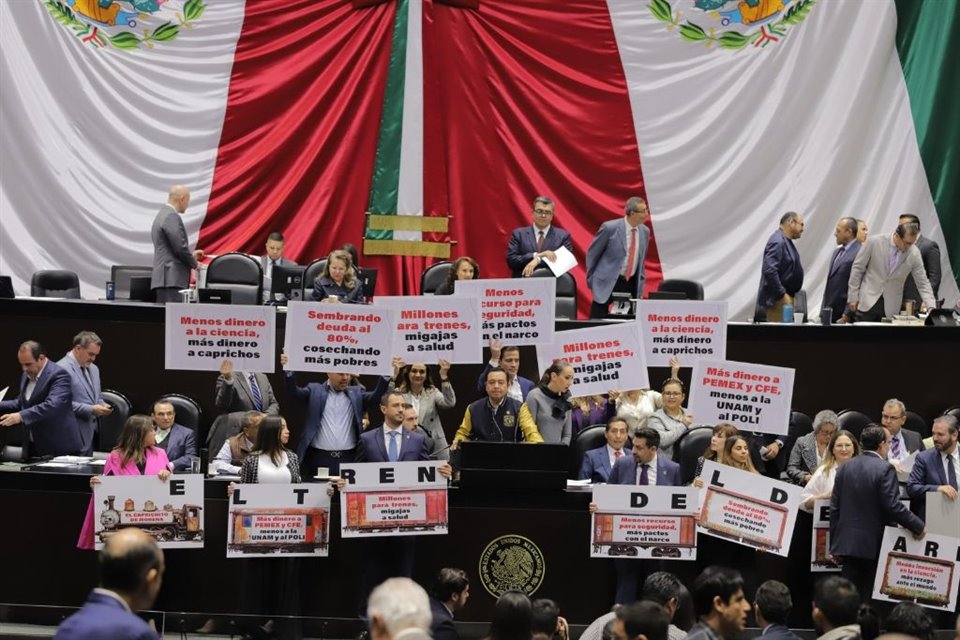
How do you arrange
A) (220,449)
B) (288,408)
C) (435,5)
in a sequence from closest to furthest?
(220,449), (288,408), (435,5)

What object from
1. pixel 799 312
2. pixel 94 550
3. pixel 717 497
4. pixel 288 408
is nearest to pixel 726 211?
pixel 799 312

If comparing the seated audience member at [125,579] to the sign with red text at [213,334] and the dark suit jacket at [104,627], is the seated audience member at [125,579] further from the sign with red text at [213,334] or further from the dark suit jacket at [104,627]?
the sign with red text at [213,334]

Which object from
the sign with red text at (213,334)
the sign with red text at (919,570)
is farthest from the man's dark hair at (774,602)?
the sign with red text at (213,334)

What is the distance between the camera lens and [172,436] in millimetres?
11211

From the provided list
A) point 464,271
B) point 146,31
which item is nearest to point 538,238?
point 464,271

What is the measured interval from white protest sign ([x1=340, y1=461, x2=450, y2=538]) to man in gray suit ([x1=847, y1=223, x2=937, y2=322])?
6.65 m

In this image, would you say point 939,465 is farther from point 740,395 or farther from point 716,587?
point 716,587

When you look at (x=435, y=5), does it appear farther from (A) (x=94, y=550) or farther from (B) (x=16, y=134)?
(A) (x=94, y=550)

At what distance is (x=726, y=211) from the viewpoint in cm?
1778

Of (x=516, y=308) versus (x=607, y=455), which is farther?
(x=516, y=308)

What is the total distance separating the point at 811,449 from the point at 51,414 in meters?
5.76

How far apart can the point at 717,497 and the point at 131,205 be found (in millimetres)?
9734

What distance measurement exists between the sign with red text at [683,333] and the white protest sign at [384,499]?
2274 millimetres

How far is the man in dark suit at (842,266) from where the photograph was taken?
1563cm
